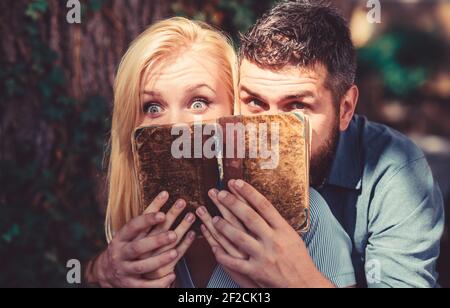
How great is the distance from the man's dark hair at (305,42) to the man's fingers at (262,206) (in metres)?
0.40

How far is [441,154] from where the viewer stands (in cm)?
352

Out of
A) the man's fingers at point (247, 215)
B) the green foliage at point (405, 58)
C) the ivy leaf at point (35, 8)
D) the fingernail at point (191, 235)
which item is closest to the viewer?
the man's fingers at point (247, 215)

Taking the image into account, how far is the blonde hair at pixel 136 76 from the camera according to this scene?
1.98 meters

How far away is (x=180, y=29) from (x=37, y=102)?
75 cm

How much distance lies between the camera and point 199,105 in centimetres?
194

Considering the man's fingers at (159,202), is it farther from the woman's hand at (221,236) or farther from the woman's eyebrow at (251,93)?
the woman's eyebrow at (251,93)

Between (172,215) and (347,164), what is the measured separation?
2.03 ft

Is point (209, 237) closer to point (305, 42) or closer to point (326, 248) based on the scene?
point (326, 248)

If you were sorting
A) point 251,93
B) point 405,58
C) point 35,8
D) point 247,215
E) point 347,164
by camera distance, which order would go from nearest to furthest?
point 247,215, point 251,93, point 347,164, point 35,8, point 405,58

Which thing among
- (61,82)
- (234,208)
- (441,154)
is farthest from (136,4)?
(441,154)

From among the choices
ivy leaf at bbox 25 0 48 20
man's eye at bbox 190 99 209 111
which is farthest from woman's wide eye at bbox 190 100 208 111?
ivy leaf at bbox 25 0 48 20

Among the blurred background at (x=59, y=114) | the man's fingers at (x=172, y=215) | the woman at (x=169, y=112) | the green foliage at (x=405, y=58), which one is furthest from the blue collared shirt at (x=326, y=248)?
the green foliage at (x=405, y=58)

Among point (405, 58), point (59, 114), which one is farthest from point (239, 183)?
point (405, 58)
